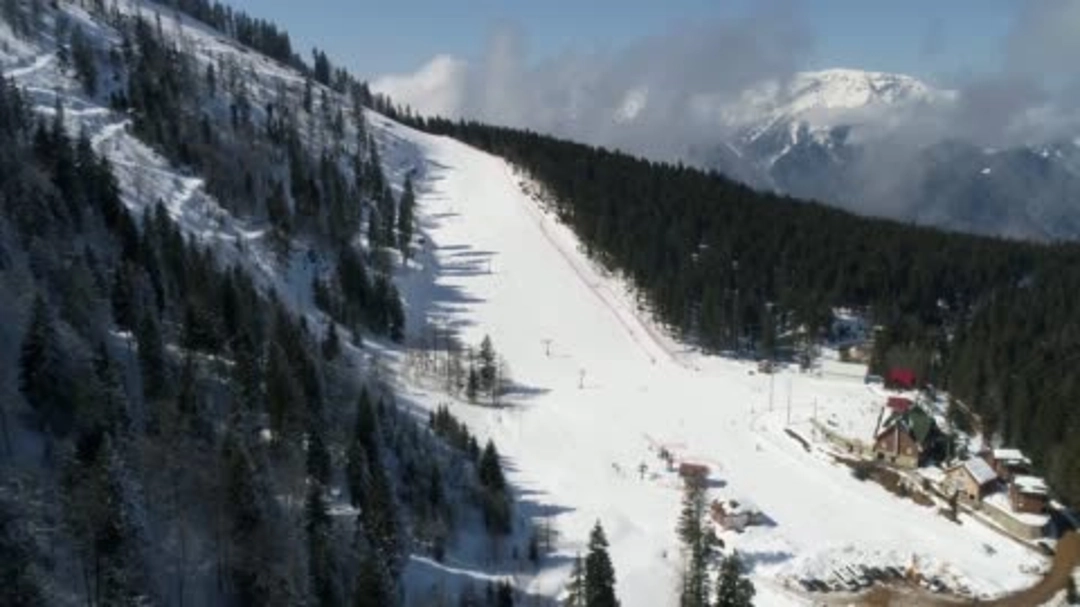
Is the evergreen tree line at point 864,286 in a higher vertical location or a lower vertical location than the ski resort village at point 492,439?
higher

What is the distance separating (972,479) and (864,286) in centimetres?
6522

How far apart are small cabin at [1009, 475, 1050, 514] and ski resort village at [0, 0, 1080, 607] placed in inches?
18.0

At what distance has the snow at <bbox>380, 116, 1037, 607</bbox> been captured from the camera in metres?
79.9

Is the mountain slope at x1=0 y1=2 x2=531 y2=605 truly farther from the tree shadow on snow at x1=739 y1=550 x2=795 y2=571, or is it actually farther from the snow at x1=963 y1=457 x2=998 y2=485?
the snow at x1=963 y1=457 x2=998 y2=485

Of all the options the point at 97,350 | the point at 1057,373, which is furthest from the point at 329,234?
the point at 1057,373

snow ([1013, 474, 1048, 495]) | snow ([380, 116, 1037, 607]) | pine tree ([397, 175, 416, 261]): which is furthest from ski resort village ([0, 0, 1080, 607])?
pine tree ([397, 175, 416, 261])

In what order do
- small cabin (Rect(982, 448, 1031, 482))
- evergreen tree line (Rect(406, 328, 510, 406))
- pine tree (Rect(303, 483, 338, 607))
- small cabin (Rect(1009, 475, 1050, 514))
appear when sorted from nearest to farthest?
pine tree (Rect(303, 483, 338, 607)) → small cabin (Rect(1009, 475, 1050, 514)) → small cabin (Rect(982, 448, 1031, 482)) → evergreen tree line (Rect(406, 328, 510, 406))

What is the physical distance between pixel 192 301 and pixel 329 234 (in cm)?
8057

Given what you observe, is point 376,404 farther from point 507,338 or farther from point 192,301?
point 507,338

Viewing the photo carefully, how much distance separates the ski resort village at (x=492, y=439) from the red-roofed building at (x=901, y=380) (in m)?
0.42

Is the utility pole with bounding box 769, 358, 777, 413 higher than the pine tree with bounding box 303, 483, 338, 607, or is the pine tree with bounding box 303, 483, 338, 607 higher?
the utility pole with bounding box 769, 358, 777, 413

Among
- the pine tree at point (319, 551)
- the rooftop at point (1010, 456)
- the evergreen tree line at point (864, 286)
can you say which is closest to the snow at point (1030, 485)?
the rooftop at point (1010, 456)

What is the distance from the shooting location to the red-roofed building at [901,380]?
398 feet

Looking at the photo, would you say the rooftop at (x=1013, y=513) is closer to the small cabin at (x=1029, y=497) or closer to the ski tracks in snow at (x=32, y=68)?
the small cabin at (x=1029, y=497)
